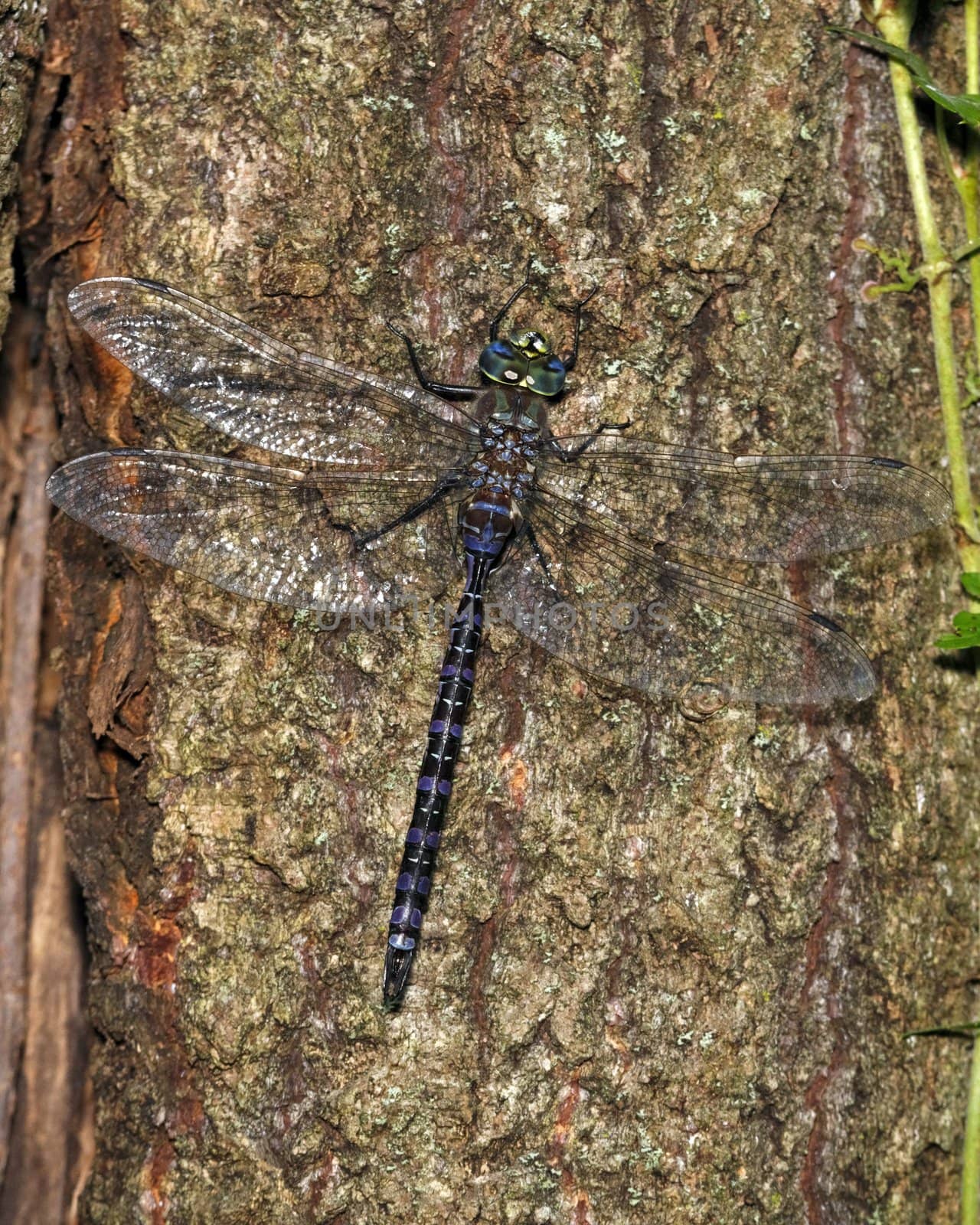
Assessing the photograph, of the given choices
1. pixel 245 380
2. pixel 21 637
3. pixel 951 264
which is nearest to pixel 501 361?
pixel 245 380

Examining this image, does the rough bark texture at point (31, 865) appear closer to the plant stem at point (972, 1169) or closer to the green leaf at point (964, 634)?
the plant stem at point (972, 1169)

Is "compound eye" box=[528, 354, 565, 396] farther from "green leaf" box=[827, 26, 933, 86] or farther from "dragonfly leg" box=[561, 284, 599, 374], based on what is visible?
"green leaf" box=[827, 26, 933, 86]

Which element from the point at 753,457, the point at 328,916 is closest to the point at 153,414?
the point at 328,916

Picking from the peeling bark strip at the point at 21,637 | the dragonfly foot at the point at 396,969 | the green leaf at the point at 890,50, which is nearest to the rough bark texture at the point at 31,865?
the peeling bark strip at the point at 21,637

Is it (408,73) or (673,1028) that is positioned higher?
(408,73)

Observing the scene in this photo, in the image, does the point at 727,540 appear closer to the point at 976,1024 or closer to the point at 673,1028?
the point at 673,1028

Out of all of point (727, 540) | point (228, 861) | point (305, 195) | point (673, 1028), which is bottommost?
point (673, 1028)

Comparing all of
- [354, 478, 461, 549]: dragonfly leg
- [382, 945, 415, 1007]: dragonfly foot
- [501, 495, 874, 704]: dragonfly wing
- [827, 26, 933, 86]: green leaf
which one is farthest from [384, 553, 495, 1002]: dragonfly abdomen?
[827, 26, 933, 86]: green leaf
